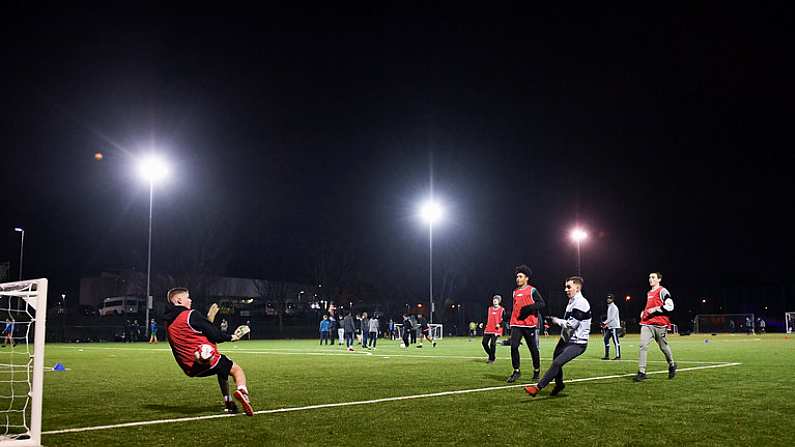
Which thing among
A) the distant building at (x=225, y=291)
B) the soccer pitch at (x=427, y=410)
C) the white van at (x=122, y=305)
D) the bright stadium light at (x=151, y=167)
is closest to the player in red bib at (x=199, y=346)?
the soccer pitch at (x=427, y=410)

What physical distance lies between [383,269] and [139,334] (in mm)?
41012

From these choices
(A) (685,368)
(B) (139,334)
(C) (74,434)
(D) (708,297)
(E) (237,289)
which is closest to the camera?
(C) (74,434)

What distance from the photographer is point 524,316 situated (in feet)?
42.9

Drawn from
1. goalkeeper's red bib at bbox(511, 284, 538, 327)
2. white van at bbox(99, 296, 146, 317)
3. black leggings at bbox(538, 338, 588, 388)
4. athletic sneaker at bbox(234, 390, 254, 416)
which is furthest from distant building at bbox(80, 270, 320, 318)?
athletic sneaker at bbox(234, 390, 254, 416)

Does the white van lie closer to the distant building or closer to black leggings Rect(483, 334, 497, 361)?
the distant building

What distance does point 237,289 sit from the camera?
3091 inches

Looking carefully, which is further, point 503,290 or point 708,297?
point 708,297

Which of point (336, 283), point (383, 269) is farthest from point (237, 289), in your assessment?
point (383, 269)

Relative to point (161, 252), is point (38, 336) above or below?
below

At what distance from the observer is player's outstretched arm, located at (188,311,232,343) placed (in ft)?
30.2

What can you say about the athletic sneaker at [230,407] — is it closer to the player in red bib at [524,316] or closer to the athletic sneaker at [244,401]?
the athletic sneaker at [244,401]

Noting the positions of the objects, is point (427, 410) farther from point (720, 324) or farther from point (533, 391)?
point (720, 324)

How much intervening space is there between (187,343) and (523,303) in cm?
690

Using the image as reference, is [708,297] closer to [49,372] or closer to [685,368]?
[685,368]
